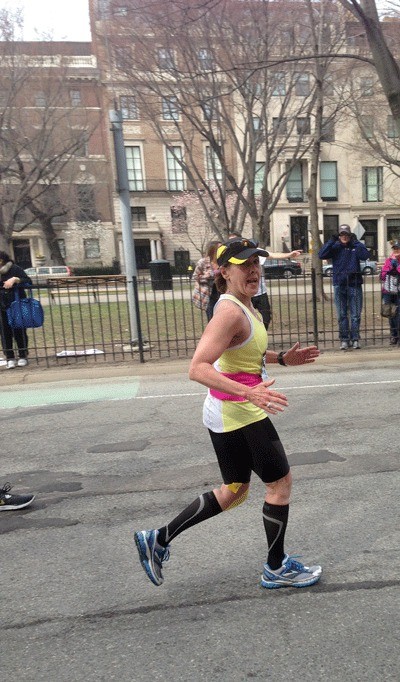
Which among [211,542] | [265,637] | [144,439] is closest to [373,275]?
[144,439]

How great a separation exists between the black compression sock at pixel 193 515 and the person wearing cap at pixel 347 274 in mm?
7352

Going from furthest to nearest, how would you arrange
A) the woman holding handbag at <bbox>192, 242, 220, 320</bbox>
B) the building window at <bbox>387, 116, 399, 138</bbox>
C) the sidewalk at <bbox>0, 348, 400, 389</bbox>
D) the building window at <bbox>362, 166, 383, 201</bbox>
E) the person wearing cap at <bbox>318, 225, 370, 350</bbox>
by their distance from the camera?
1. the building window at <bbox>362, 166, 383, 201</bbox>
2. the building window at <bbox>387, 116, 399, 138</bbox>
3. the person wearing cap at <bbox>318, 225, 370, 350</bbox>
4. the sidewalk at <bbox>0, 348, 400, 389</bbox>
5. the woman holding handbag at <bbox>192, 242, 220, 320</bbox>

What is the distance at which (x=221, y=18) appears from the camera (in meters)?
11.7

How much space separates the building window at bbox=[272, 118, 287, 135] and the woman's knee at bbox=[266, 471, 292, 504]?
1351cm

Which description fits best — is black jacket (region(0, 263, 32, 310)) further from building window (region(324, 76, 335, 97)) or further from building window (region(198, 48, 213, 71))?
building window (region(324, 76, 335, 97))

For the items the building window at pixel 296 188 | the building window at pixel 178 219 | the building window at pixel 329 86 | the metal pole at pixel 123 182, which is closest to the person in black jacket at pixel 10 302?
the metal pole at pixel 123 182

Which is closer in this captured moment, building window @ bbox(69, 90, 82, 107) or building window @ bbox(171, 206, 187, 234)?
building window @ bbox(69, 90, 82, 107)

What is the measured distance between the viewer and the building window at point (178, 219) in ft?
161

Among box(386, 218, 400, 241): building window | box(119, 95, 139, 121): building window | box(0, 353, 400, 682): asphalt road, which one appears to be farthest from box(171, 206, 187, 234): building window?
box(0, 353, 400, 682): asphalt road

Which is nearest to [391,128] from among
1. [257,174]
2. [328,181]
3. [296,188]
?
[257,174]

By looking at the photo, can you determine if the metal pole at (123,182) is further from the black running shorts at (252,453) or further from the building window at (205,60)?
the black running shorts at (252,453)

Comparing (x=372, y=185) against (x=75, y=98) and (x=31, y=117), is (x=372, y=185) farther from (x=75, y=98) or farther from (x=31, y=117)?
(x=31, y=117)

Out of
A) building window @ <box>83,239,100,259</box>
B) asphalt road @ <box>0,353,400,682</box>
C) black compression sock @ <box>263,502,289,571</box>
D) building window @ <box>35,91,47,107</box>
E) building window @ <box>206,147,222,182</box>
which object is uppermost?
building window @ <box>35,91,47,107</box>

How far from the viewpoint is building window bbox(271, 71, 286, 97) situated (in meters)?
13.4
